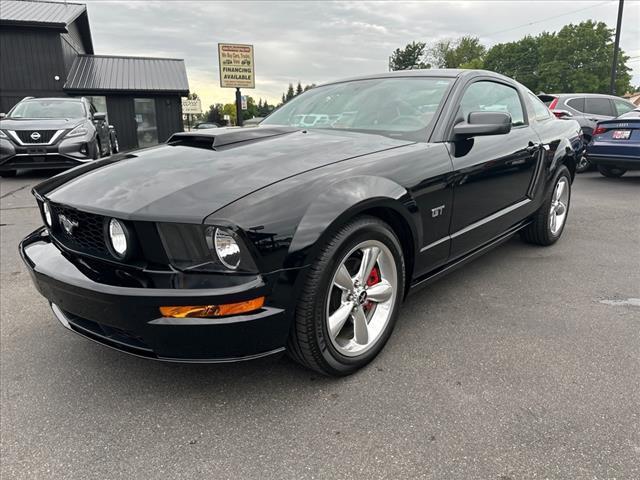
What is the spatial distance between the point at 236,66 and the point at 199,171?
49.5 feet

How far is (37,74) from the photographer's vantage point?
60.6ft

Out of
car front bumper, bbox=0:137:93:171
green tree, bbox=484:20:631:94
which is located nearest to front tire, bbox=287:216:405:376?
car front bumper, bbox=0:137:93:171

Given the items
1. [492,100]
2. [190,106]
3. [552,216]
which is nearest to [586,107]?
[552,216]

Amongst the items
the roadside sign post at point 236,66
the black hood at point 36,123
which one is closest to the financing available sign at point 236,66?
the roadside sign post at point 236,66

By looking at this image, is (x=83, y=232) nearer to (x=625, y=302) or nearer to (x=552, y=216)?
(x=625, y=302)

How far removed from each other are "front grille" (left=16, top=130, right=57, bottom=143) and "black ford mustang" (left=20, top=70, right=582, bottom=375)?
665 cm

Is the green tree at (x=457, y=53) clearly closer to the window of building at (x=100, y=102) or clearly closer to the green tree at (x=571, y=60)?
the green tree at (x=571, y=60)

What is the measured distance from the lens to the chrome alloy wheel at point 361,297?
2.07 metres

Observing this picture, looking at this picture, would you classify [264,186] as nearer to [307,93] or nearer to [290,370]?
[290,370]

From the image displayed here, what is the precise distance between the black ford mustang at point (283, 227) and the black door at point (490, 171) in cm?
2

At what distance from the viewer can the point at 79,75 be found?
2016 centimetres

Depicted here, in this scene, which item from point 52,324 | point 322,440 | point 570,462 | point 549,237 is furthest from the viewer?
point 549,237

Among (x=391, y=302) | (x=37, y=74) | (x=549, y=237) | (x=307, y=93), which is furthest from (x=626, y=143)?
(x=37, y=74)

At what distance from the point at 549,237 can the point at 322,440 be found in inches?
129
